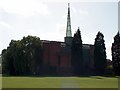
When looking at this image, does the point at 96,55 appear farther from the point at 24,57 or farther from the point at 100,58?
the point at 24,57

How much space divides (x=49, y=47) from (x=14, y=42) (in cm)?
979

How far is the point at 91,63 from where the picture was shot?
8188cm

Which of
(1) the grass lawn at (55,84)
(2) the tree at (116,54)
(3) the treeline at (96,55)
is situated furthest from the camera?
(3) the treeline at (96,55)

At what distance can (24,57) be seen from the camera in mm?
70000

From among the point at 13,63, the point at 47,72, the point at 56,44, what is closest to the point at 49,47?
the point at 56,44

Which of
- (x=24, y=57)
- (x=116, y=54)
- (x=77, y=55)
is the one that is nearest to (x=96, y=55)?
(x=77, y=55)

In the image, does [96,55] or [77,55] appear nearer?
[96,55]

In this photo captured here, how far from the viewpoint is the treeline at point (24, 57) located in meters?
69.3

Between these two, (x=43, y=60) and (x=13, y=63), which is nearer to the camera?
(x=13, y=63)

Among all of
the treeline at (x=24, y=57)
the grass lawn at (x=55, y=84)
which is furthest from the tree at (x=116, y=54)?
the grass lawn at (x=55, y=84)

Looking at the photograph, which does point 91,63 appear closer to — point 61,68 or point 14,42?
point 61,68

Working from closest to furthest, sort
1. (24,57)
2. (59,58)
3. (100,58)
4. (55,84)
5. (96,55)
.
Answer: (55,84) < (100,58) < (96,55) < (24,57) < (59,58)

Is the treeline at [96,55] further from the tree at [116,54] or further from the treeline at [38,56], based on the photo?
the tree at [116,54]

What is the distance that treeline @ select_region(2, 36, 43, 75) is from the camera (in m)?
69.3
